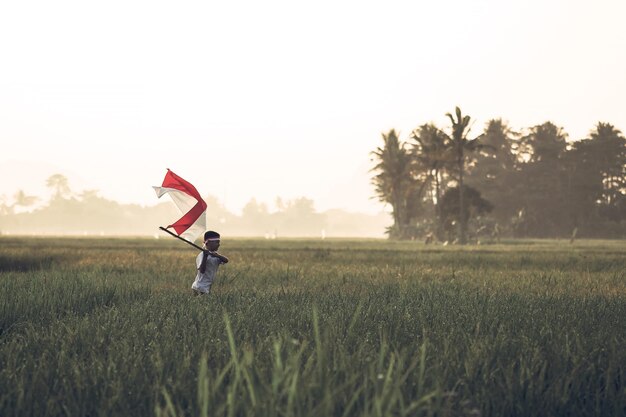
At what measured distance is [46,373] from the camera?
3.12 metres

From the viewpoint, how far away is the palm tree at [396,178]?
2571 inches

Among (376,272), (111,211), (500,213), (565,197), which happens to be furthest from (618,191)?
(111,211)

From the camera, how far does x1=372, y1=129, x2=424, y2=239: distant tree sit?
65312 mm

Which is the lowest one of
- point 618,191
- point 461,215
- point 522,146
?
point 461,215

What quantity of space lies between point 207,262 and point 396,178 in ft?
194

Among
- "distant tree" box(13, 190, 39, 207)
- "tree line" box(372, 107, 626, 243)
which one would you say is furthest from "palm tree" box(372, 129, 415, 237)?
"distant tree" box(13, 190, 39, 207)

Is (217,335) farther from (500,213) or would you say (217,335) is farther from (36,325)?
(500,213)

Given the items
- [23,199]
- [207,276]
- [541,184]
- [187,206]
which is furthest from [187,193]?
[23,199]

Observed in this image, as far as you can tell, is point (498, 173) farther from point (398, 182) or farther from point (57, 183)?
point (57, 183)

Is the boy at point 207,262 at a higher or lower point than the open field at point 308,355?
higher

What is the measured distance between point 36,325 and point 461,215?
41121 mm

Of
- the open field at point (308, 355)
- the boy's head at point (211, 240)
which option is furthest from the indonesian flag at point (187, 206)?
the open field at point (308, 355)

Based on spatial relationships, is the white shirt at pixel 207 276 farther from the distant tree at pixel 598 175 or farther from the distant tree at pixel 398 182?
the distant tree at pixel 598 175

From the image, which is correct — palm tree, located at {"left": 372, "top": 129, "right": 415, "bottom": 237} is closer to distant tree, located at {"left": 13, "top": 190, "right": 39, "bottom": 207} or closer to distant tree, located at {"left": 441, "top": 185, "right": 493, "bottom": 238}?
distant tree, located at {"left": 441, "top": 185, "right": 493, "bottom": 238}
